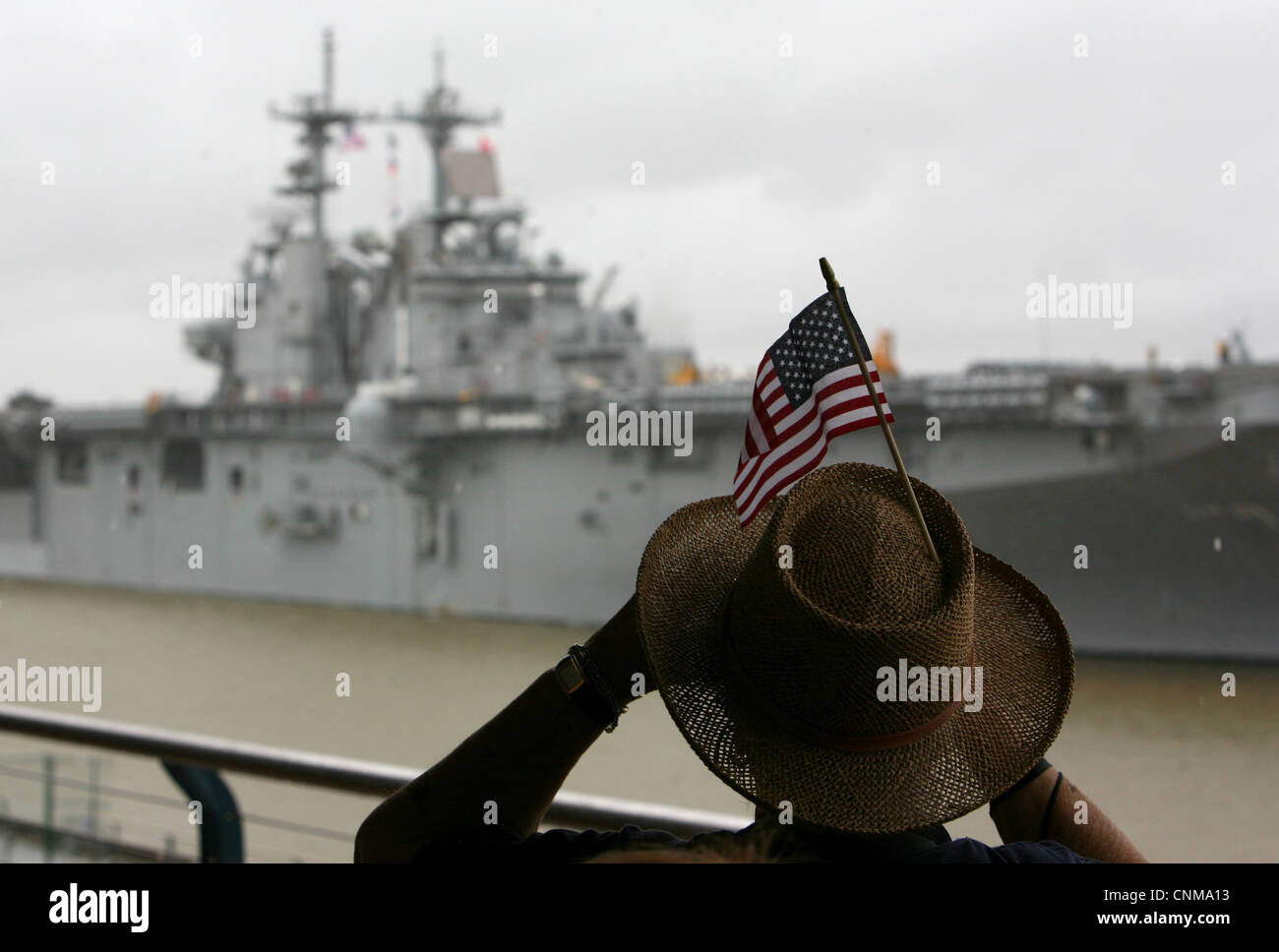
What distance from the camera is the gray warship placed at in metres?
12.9

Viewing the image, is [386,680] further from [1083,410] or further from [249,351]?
[249,351]

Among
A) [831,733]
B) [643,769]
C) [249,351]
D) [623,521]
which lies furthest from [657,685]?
[249,351]

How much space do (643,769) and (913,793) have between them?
7.70m

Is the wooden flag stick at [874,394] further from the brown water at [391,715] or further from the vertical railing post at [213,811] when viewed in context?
the vertical railing post at [213,811]

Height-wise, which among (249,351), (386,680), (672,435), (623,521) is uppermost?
(249,351)

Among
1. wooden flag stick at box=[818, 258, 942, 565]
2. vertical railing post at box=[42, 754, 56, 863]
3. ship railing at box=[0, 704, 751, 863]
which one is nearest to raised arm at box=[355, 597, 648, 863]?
wooden flag stick at box=[818, 258, 942, 565]

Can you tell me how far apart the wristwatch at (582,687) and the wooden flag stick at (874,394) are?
0.92ft

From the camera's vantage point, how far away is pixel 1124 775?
7867mm

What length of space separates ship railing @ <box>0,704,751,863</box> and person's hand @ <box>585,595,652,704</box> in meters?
0.41

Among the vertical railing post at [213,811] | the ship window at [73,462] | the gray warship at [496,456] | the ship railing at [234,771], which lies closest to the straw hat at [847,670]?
the ship railing at [234,771]

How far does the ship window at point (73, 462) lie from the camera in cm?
2061

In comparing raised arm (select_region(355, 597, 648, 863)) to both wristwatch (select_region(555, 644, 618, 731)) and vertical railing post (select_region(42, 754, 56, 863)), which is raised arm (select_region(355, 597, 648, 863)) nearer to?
wristwatch (select_region(555, 644, 618, 731))

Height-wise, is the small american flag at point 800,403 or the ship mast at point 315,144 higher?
the ship mast at point 315,144

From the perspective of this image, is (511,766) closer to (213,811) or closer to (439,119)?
(213,811)
